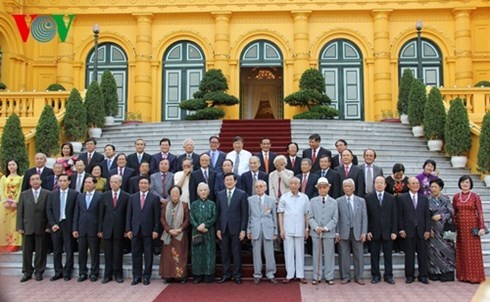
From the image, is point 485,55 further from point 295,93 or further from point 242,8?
point 242,8

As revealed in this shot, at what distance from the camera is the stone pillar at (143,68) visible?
Answer: 22062 mm

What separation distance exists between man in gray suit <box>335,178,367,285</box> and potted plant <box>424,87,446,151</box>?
22.8 ft

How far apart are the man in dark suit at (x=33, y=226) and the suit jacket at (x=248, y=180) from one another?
3.27m

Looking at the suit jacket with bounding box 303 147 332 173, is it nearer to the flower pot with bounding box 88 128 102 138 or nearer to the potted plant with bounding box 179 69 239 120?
the flower pot with bounding box 88 128 102 138

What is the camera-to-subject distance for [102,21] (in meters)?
22.8

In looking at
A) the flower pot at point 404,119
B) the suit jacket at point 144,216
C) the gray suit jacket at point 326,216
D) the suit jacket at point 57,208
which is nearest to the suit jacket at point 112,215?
the suit jacket at point 144,216

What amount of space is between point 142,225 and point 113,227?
1.61 feet

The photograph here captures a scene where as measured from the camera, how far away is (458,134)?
527 inches

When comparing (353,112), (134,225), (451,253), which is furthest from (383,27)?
(134,225)

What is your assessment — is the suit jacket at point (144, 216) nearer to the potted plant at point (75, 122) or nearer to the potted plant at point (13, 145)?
the potted plant at point (13, 145)

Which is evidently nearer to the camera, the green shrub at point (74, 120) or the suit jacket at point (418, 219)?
the suit jacket at point (418, 219)

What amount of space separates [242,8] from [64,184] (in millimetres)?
15148

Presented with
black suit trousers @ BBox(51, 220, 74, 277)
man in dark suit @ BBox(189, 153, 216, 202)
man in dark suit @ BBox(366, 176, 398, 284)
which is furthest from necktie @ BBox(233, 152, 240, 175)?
black suit trousers @ BBox(51, 220, 74, 277)

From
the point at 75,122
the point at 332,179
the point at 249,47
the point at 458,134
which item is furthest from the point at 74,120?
the point at 458,134
